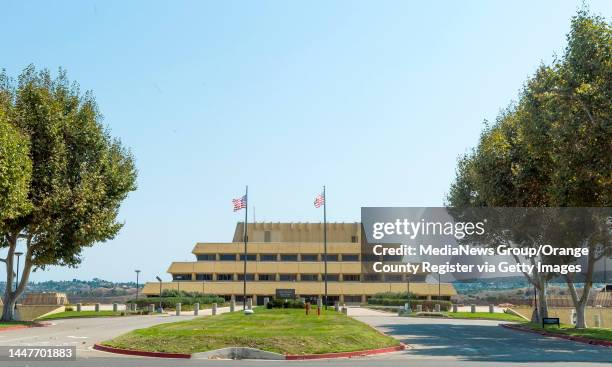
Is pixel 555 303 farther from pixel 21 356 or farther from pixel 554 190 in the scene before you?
pixel 21 356

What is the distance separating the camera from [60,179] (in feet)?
142

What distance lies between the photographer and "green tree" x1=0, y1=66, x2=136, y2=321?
4269 cm

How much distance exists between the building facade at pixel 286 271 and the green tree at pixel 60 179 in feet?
175

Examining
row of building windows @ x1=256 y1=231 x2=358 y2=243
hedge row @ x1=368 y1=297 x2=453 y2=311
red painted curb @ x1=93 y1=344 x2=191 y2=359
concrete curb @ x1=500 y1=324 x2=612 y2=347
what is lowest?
hedge row @ x1=368 y1=297 x2=453 y2=311

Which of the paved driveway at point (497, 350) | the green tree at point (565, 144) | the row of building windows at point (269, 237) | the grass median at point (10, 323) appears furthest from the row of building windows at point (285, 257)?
the paved driveway at point (497, 350)

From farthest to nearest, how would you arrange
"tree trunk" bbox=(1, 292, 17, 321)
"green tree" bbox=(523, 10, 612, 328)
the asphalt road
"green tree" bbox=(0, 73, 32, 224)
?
"tree trunk" bbox=(1, 292, 17, 321) → "green tree" bbox=(0, 73, 32, 224) → "green tree" bbox=(523, 10, 612, 328) → the asphalt road

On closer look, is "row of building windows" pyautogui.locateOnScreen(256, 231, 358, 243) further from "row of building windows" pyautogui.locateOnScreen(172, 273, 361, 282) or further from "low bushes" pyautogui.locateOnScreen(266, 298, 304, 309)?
"low bushes" pyautogui.locateOnScreen(266, 298, 304, 309)

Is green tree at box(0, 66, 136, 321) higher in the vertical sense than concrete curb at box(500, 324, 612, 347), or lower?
higher

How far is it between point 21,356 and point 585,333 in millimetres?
29091

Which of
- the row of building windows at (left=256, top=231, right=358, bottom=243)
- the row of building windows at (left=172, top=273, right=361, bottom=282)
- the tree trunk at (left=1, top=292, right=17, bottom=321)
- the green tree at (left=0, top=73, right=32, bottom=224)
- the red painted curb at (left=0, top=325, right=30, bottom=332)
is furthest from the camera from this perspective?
the row of building windows at (left=256, top=231, right=358, bottom=243)

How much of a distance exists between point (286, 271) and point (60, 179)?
66516 mm

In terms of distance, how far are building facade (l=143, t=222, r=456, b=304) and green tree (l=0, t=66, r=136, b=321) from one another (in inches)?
2101

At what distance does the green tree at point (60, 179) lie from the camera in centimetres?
4269

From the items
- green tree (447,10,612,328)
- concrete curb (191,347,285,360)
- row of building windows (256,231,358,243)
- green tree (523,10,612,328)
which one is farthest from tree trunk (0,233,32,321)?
row of building windows (256,231,358,243)
